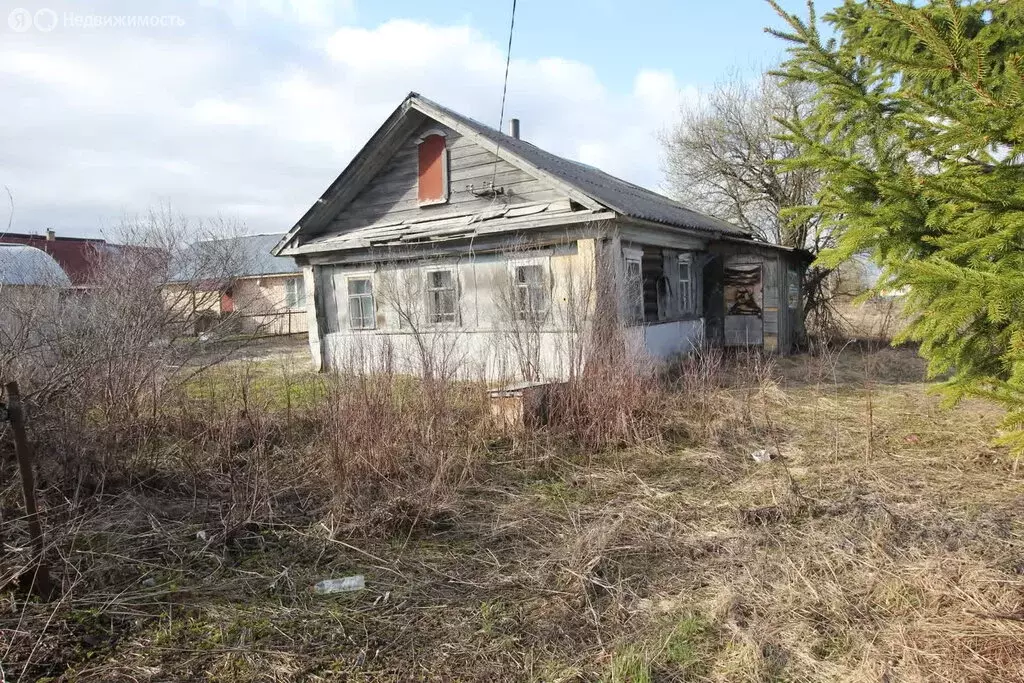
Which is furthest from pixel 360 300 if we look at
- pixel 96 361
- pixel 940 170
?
pixel 940 170

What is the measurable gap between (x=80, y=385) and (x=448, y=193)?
783cm

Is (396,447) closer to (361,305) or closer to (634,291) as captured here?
(634,291)

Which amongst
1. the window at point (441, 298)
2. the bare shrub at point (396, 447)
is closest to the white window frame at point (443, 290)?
the window at point (441, 298)

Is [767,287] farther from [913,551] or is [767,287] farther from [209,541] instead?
[209,541]

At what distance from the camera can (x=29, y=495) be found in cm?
317

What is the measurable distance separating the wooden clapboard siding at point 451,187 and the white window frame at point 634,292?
5.17 ft

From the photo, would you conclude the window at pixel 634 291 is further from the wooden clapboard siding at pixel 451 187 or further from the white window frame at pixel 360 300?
the white window frame at pixel 360 300

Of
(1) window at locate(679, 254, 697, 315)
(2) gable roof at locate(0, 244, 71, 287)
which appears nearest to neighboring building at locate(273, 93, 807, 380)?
(1) window at locate(679, 254, 697, 315)

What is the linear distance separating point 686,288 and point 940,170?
775 cm

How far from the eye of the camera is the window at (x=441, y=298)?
11.5 meters

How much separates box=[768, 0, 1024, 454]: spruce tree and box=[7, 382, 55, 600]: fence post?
477 centimetres

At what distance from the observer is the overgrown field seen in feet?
9.12

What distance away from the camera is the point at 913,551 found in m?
3.45

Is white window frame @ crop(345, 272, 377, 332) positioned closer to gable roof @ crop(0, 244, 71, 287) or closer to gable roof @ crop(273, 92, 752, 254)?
gable roof @ crop(273, 92, 752, 254)
